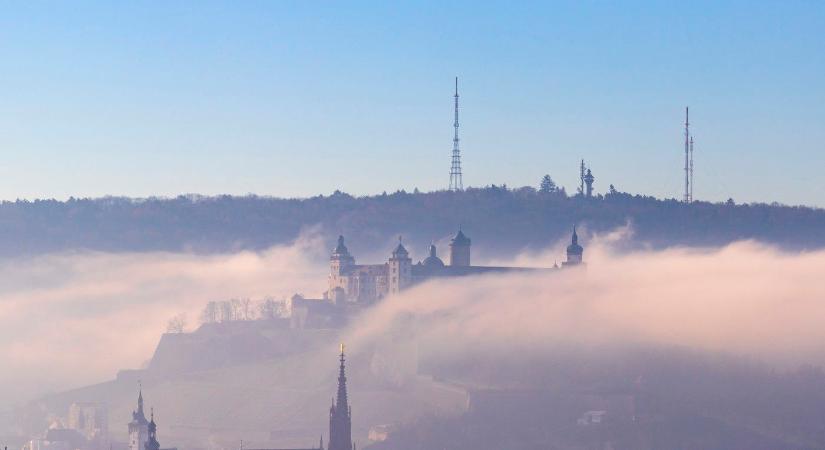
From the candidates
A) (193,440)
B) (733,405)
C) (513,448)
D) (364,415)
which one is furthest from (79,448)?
(733,405)

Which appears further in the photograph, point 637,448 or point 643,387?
point 643,387

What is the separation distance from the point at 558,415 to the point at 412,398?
49.0ft

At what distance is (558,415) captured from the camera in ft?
617

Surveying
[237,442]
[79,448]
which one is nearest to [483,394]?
[237,442]

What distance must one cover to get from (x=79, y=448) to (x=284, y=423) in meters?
16.0

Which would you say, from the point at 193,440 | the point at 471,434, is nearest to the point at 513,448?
the point at 471,434

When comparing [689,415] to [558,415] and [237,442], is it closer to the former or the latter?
[558,415]

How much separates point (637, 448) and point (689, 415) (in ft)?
34.1

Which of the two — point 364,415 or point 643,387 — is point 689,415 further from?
point 364,415

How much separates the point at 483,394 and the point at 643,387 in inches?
609

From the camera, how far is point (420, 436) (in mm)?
183375

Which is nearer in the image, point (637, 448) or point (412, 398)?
point (637, 448)

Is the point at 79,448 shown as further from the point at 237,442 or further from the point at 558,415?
the point at 558,415

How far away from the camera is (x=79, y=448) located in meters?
194
